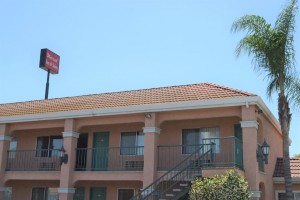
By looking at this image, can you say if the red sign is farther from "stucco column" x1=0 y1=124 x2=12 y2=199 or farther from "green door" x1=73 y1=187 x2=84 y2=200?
"green door" x1=73 y1=187 x2=84 y2=200

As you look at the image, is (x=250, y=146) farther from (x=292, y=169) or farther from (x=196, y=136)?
(x=292, y=169)

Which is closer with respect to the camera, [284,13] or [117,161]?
[284,13]

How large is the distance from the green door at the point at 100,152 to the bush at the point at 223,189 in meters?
7.23

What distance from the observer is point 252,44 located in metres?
16.8

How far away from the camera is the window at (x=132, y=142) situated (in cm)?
1970

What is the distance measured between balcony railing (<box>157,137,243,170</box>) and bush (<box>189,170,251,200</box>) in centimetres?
139

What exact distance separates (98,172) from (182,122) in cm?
425

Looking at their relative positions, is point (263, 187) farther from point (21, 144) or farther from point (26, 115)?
point (21, 144)

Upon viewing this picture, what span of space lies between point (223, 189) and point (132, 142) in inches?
281

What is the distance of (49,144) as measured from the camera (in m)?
22.3

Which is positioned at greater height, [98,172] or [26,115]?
[26,115]

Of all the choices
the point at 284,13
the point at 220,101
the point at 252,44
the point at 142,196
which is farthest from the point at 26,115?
the point at 284,13

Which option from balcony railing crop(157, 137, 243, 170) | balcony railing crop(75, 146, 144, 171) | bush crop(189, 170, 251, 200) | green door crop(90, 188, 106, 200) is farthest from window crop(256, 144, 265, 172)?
green door crop(90, 188, 106, 200)

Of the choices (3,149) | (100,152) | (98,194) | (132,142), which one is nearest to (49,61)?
(3,149)
